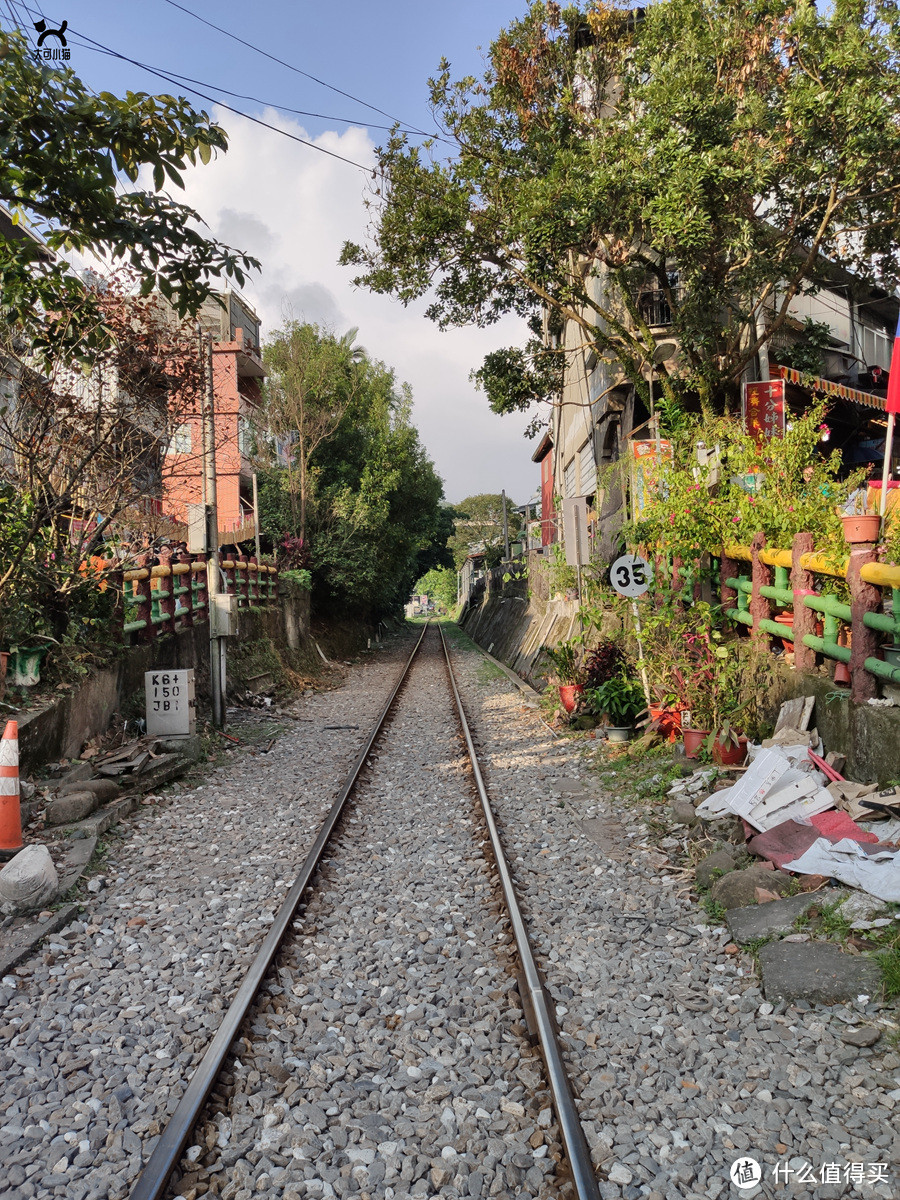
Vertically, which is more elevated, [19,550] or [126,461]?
[126,461]

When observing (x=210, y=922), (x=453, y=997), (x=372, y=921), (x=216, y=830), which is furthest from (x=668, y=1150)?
(x=216, y=830)

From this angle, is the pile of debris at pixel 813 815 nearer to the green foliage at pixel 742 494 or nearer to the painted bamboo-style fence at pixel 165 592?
the green foliage at pixel 742 494

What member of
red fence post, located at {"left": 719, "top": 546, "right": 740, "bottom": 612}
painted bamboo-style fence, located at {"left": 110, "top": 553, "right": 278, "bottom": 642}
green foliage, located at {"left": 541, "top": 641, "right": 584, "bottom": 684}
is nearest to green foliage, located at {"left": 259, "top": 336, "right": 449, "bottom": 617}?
painted bamboo-style fence, located at {"left": 110, "top": 553, "right": 278, "bottom": 642}

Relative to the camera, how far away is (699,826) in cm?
582

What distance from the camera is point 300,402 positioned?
77.0ft

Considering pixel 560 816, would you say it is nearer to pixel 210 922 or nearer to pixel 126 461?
pixel 210 922

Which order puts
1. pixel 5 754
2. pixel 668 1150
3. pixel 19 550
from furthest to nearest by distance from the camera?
pixel 19 550 → pixel 5 754 → pixel 668 1150

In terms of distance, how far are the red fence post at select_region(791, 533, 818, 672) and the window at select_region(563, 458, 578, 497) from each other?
58.6 ft

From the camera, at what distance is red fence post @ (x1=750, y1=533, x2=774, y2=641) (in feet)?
25.1

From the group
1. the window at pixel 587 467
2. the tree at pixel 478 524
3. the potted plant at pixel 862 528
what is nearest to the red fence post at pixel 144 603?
the potted plant at pixel 862 528

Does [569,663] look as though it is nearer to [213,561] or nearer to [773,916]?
[213,561]

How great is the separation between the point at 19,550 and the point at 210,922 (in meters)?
4.47

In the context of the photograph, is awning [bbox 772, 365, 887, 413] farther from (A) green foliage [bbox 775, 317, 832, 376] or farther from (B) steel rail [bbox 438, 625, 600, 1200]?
(B) steel rail [bbox 438, 625, 600, 1200]

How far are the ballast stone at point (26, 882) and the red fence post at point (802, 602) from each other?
18.7 feet
